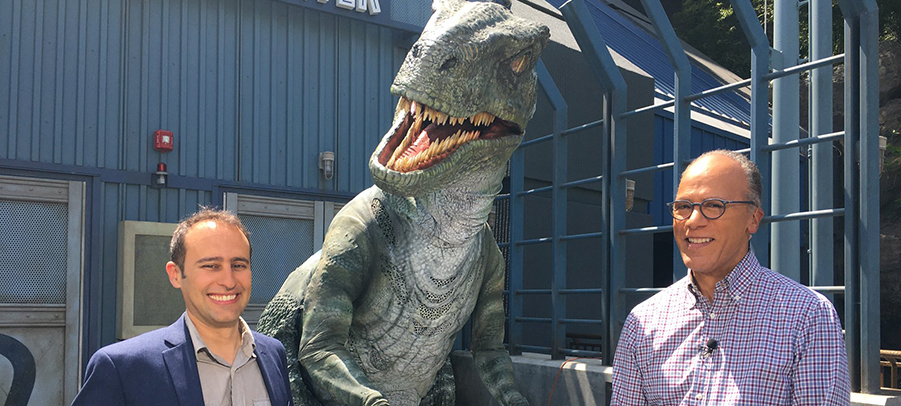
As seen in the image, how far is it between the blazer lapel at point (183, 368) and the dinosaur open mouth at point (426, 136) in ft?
3.51

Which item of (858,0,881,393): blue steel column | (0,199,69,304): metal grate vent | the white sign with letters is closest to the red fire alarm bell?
(0,199,69,304): metal grate vent

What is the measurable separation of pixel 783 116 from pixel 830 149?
49 centimetres

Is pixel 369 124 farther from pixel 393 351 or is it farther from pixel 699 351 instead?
pixel 699 351

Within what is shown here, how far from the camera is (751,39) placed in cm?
437

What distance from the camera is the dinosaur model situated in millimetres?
3234

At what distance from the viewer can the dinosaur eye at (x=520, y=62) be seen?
3394 mm

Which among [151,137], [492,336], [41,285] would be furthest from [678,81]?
[41,285]

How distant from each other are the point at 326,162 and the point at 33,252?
251 cm

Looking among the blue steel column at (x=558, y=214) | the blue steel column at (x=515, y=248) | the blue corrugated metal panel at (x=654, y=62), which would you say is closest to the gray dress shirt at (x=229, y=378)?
the blue steel column at (x=558, y=214)

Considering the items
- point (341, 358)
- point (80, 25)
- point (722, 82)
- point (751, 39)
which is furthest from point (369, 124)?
point (722, 82)

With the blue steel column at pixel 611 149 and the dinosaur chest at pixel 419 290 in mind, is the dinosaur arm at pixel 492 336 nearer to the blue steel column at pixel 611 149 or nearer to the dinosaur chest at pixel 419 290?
the dinosaur chest at pixel 419 290

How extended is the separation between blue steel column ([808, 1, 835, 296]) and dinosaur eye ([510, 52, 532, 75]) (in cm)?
307

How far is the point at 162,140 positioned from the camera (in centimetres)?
709

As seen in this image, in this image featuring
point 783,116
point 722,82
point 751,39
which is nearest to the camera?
point 751,39
